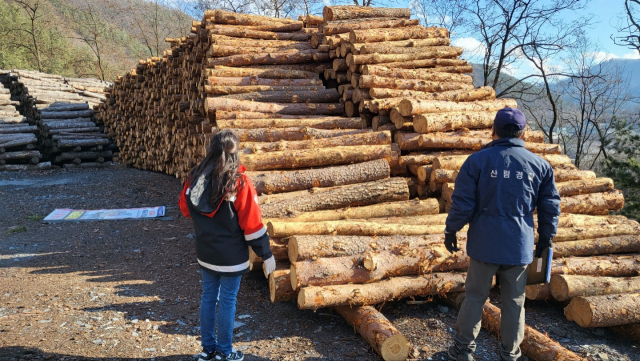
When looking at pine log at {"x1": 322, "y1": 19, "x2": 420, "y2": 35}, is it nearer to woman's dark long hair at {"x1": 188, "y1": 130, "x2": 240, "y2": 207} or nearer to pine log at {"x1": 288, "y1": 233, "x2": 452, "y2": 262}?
pine log at {"x1": 288, "y1": 233, "x2": 452, "y2": 262}

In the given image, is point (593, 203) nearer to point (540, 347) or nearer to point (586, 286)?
point (586, 286)

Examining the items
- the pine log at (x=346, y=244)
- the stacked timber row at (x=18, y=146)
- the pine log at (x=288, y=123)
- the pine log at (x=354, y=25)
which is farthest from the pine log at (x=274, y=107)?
the stacked timber row at (x=18, y=146)

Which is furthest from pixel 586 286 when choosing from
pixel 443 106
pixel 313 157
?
pixel 313 157

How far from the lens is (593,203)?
6.13m

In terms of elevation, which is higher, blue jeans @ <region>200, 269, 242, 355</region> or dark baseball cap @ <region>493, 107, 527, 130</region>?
dark baseball cap @ <region>493, 107, 527, 130</region>

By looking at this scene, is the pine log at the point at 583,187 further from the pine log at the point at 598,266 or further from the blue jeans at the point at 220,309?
the blue jeans at the point at 220,309

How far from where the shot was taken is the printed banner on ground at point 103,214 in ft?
25.7

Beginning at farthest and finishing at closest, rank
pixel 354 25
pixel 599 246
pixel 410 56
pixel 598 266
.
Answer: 1. pixel 354 25
2. pixel 410 56
3. pixel 599 246
4. pixel 598 266

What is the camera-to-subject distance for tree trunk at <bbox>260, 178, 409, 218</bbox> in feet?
17.5

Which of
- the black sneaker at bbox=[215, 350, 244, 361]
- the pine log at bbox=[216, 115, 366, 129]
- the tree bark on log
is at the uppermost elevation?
the tree bark on log

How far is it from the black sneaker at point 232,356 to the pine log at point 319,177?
2483 millimetres

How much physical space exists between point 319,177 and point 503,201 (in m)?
3.00

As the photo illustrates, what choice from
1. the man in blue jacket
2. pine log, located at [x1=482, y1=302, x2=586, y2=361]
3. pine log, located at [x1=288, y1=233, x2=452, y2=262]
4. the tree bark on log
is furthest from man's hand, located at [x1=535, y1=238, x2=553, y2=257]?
the tree bark on log

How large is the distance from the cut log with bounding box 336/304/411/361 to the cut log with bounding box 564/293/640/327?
1.80m
